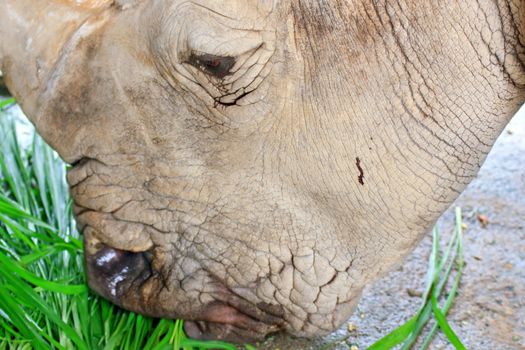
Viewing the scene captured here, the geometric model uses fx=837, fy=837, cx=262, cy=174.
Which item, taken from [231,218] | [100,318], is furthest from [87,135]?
[100,318]

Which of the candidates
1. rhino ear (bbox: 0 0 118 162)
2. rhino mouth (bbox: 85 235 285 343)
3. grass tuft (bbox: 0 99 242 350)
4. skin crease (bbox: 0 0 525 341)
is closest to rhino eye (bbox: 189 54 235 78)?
skin crease (bbox: 0 0 525 341)

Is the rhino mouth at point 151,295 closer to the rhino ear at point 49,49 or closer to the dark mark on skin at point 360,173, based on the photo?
the rhino ear at point 49,49

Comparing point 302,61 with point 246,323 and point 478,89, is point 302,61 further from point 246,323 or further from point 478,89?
point 246,323

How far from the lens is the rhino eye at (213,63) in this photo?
1646 millimetres

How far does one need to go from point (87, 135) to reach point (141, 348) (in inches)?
26.7

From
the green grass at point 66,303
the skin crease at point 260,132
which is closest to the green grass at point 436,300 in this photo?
the green grass at point 66,303

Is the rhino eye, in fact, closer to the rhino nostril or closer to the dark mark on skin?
the dark mark on skin

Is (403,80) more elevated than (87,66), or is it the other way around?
(403,80)

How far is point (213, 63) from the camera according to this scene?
1.65 m

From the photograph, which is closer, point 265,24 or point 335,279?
point 265,24

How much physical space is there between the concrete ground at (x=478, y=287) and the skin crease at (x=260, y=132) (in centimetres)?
37

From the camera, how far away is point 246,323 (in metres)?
2.08

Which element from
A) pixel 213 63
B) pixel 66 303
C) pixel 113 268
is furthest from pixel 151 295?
pixel 213 63

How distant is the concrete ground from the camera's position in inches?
90.8
